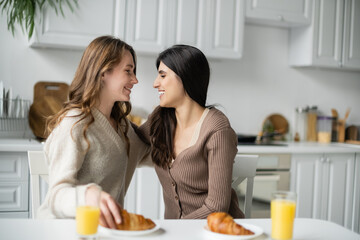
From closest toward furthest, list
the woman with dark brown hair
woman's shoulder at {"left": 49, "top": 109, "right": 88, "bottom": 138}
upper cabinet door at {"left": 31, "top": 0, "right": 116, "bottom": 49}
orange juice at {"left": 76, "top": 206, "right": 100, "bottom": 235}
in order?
orange juice at {"left": 76, "top": 206, "right": 100, "bottom": 235}, woman's shoulder at {"left": 49, "top": 109, "right": 88, "bottom": 138}, the woman with dark brown hair, upper cabinet door at {"left": 31, "top": 0, "right": 116, "bottom": 49}

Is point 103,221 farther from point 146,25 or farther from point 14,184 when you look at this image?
point 146,25

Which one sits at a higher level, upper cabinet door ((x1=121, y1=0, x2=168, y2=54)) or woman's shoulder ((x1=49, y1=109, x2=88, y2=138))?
upper cabinet door ((x1=121, y1=0, x2=168, y2=54))

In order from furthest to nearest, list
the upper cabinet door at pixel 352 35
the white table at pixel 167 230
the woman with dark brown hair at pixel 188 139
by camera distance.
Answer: the upper cabinet door at pixel 352 35
the woman with dark brown hair at pixel 188 139
the white table at pixel 167 230

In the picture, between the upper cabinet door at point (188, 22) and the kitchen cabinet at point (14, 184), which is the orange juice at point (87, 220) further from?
the upper cabinet door at point (188, 22)

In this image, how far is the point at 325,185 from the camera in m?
3.41

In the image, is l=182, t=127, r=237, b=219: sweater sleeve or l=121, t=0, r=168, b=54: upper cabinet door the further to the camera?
l=121, t=0, r=168, b=54: upper cabinet door

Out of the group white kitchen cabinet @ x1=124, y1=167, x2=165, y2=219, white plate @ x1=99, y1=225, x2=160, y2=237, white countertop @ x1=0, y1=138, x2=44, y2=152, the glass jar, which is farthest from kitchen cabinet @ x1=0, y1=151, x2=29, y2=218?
the glass jar

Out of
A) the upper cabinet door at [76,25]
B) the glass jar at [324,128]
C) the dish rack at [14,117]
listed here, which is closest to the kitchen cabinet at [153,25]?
the upper cabinet door at [76,25]

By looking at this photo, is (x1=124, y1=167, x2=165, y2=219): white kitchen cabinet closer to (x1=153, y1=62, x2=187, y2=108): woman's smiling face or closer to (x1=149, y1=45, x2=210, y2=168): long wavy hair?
(x1=149, y1=45, x2=210, y2=168): long wavy hair

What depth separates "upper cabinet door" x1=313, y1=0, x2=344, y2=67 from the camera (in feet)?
11.8

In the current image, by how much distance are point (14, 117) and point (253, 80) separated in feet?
6.34

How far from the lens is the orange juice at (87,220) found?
1013 mm

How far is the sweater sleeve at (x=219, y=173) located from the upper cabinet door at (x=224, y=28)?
1.71 m

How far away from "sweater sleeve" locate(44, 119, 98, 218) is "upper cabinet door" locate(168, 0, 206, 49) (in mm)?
1746
